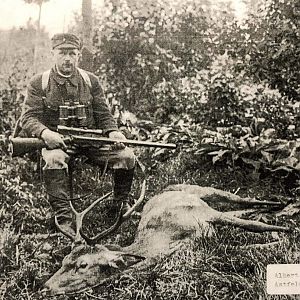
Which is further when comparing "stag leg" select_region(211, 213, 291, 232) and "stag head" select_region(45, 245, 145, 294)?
"stag leg" select_region(211, 213, 291, 232)

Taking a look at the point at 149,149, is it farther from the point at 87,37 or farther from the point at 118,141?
the point at 87,37

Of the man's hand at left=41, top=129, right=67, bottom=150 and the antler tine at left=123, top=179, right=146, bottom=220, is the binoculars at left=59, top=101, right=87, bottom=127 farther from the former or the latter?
the antler tine at left=123, top=179, right=146, bottom=220

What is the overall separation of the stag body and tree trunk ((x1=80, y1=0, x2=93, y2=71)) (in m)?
0.39

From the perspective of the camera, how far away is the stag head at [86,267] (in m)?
1.36

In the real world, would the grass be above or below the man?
below

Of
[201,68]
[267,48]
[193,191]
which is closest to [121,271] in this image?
[193,191]

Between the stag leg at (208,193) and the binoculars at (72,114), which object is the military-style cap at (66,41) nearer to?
the binoculars at (72,114)

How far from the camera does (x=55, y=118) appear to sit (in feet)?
4.53

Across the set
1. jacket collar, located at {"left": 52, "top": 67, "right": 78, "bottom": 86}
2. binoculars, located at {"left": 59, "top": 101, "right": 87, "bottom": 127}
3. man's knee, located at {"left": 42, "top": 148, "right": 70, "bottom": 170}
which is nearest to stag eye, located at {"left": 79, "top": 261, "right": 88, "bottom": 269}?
man's knee, located at {"left": 42, "top": 148, "right": 70, "bottom": 170}

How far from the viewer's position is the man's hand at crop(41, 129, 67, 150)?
4.48 ft

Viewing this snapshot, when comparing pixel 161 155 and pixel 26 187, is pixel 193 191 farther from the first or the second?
pixel 26 187

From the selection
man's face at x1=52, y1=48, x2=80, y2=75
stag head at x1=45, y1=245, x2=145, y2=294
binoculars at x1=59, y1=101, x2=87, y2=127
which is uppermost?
man's face at x1=52, y1=48, x2=80, y2=75

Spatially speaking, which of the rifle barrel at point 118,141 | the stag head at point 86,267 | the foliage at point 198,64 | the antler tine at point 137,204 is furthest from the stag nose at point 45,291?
the foliage at point 198,64

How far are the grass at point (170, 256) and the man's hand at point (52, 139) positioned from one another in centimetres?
8
